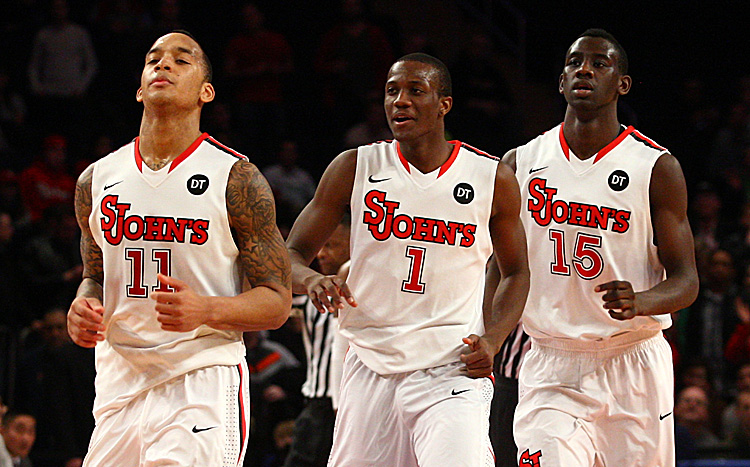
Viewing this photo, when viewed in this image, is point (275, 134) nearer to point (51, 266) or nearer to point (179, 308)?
point (51, 266)

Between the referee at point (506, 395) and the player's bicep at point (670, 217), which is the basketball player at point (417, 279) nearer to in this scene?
the player's bicep at point (670, 217)

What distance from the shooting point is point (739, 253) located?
11438mm

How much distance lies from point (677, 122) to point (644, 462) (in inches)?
383

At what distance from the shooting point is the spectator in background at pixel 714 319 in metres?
10.7

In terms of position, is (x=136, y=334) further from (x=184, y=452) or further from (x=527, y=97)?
(x=527, y=97)

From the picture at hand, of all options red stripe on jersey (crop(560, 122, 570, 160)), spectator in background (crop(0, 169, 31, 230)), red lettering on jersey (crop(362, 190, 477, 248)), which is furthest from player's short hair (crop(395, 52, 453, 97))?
spectator in background (crop(0, 169, 31, 230))

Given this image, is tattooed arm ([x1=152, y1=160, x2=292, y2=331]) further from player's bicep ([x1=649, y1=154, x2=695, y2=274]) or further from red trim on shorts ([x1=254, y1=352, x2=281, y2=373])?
red trim on shorts ([x1=254, y1=352, x2=281, y2=373])

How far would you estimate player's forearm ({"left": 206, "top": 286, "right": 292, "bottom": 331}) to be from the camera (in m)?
4.45

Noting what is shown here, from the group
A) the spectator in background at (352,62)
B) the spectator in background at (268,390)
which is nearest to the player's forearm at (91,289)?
the spectator in background at (268,390)

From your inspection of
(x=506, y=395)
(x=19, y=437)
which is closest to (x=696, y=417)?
(x=506, y=395)

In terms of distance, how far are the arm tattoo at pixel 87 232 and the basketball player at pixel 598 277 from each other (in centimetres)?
221

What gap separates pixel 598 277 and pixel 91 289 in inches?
98.8

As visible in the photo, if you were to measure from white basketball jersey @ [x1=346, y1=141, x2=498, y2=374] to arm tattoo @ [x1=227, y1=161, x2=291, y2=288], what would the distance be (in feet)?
2.24

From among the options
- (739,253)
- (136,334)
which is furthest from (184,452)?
(739,253)
